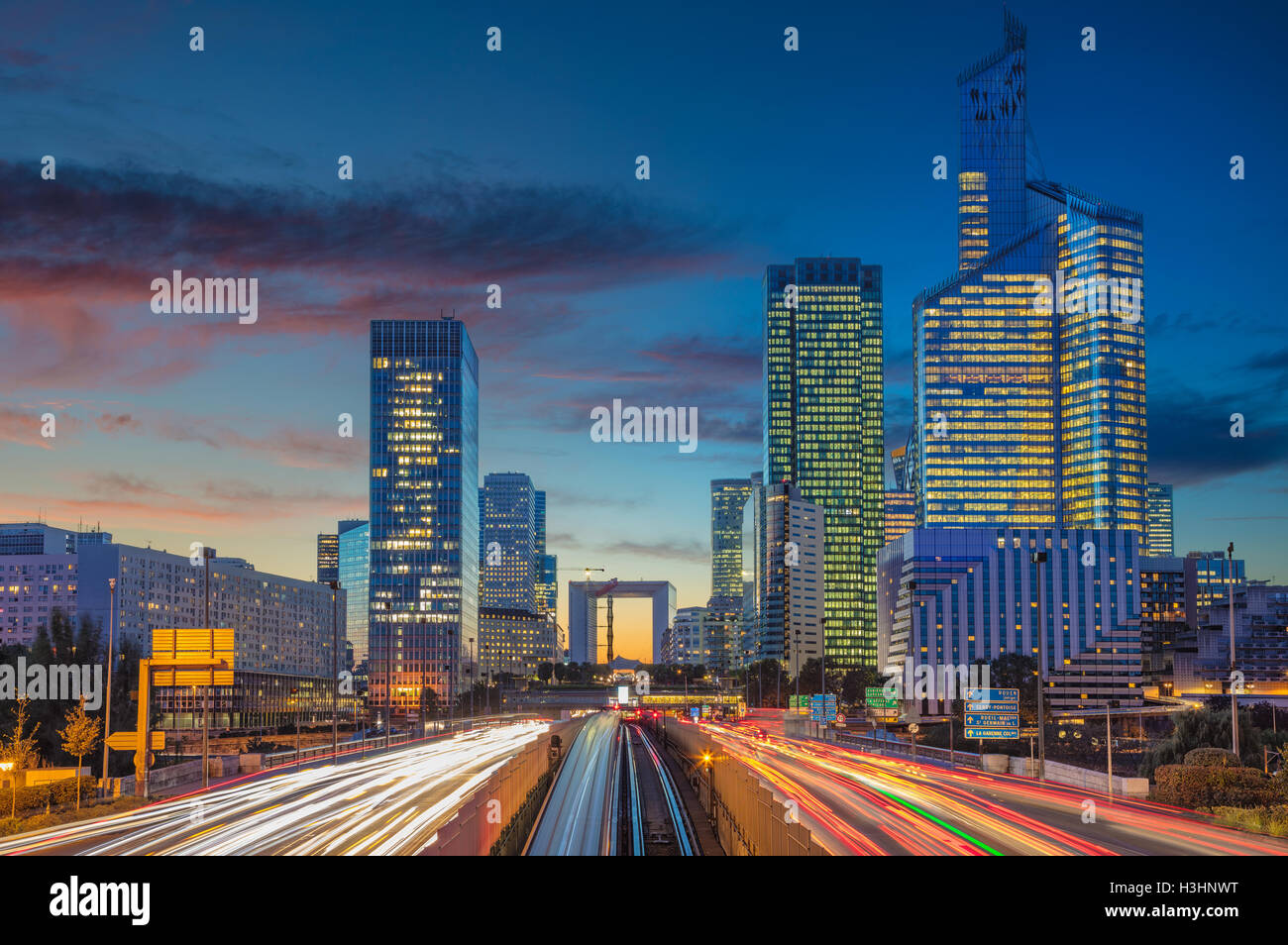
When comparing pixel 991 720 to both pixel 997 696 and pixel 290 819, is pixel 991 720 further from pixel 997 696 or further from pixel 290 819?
pixel 290 819

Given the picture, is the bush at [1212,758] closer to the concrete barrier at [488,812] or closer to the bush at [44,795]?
the concrete barrier at [488,812]

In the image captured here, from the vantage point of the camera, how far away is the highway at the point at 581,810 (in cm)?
4416

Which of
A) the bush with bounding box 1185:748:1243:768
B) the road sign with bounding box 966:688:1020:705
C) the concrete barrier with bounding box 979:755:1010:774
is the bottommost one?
the concrete barrier with bounding box 979:755:1010:774

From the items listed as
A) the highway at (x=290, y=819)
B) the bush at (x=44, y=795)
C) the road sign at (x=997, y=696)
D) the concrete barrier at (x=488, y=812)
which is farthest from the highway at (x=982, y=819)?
the bush at (x=44, y=795)

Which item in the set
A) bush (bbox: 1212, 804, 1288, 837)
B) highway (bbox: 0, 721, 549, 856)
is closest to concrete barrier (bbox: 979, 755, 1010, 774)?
bush (bbox: 1212, 804, 1288, 837)

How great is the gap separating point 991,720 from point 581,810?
2432cm

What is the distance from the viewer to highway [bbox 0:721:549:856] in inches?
1353

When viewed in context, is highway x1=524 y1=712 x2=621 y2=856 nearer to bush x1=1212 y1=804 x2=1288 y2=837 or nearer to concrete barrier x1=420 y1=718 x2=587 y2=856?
concrete barrier x1=420 y1=718 x2=587 y2=856

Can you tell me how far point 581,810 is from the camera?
56.4 meters

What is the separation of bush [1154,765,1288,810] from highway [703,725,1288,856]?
94 cm

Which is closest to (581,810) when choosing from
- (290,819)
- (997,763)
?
(290,819)
